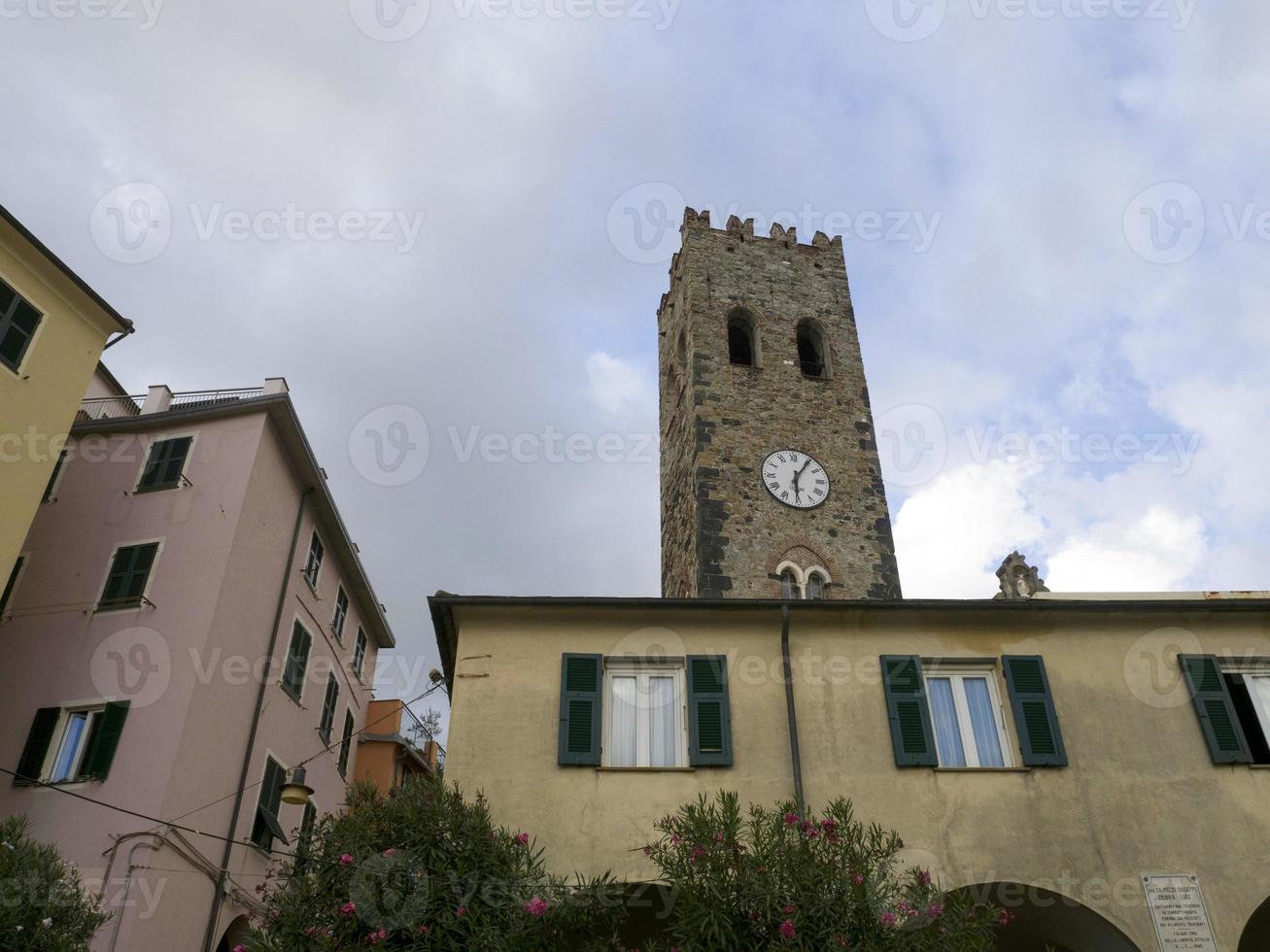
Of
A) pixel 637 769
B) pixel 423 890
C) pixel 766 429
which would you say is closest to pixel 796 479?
A: pixel 766 429

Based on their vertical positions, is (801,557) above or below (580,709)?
above

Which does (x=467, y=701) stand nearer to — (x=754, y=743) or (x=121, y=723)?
(x=754, y=743)

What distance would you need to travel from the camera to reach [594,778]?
1138 centimetres

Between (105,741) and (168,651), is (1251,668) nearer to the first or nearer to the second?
(168,651)

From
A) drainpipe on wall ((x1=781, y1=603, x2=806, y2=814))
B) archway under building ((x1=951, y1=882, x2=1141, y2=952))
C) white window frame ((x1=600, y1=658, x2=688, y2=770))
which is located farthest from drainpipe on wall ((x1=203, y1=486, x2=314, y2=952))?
archway under building ((x1=951, y1=882, x2=1141, y2=952))

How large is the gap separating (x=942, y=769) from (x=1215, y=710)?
3.50m

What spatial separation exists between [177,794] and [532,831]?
6.35 meters

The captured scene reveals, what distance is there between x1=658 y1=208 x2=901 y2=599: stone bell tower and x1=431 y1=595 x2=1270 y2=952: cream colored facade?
8832 mm

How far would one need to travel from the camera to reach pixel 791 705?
39.4ft

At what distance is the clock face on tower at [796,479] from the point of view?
23406 mm

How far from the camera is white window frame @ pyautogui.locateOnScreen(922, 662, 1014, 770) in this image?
1184 cm

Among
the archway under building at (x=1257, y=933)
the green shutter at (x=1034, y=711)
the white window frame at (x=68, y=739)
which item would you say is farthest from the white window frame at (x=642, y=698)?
the white window frame at (x=68, y=739)

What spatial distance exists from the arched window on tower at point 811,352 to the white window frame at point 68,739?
17.8m

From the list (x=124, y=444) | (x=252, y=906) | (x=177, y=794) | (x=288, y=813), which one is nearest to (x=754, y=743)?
(x=177, y=794)
